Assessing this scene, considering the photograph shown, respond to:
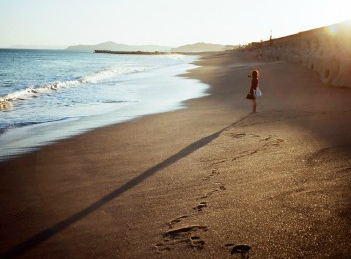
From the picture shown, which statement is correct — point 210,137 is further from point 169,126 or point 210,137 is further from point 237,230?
point 237,230

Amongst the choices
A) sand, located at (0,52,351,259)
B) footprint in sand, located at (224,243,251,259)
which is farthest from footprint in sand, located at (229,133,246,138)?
footprint in sand, located at (224,243,251,259)

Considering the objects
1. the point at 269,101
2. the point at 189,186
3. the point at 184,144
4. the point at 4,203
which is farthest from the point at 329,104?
the point at 4,203

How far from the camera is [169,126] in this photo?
846cm

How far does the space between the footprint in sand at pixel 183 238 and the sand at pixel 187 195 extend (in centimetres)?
1

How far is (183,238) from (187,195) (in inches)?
39.2

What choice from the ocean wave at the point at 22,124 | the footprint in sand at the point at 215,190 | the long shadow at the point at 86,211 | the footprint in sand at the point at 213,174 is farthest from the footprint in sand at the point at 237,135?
the ocean wave at the point at 22,124

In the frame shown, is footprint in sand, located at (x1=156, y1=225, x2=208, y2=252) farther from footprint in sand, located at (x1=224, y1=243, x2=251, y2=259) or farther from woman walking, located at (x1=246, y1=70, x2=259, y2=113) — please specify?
woman walking, located at (x1=246, y1=70, x2=259, y2=113)

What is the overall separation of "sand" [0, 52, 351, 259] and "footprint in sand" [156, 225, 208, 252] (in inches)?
0.4

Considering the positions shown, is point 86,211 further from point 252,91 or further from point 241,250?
point 252,91

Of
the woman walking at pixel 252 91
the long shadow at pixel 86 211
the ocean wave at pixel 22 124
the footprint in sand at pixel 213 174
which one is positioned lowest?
the long shadow at pixel 86 211

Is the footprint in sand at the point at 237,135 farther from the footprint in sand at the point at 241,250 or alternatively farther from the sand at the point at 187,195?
the footprint in sand at the point at 241,250

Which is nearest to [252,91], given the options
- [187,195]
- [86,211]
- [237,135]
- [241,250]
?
[237,135]

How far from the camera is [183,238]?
3.14m

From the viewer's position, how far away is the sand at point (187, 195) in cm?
304
